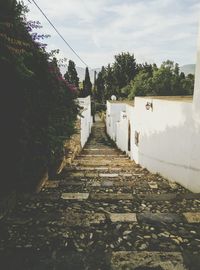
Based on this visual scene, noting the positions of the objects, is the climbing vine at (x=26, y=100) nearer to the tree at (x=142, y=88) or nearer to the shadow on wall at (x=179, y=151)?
the shadow on wall at (x=179, y=151)

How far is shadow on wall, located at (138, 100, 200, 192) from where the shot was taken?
586cm

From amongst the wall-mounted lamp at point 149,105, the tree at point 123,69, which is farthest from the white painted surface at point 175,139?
the tree at point 123,69

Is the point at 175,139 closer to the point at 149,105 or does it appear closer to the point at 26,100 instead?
the point at 149,105

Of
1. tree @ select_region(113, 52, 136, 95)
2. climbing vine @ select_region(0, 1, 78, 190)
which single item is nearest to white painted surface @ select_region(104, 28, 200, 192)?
climbing vine @ select_region(0, 1, 78, 190)

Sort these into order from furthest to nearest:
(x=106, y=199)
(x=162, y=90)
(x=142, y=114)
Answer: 1. (x=162, y=90)
2. (x=142, y=114)
3. (x=106, y=199)

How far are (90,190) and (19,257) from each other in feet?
10.2

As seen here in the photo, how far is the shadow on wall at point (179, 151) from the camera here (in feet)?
19.2

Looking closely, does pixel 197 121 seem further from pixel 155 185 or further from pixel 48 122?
pixel 48 122

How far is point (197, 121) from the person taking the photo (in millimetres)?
5695

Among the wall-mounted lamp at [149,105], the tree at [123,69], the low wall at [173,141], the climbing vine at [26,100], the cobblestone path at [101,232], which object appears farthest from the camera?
the tree at [123,69]

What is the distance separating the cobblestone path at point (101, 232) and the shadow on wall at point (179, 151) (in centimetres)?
78

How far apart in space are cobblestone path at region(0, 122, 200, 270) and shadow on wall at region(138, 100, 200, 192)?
776 mm

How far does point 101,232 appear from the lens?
12.4 feet

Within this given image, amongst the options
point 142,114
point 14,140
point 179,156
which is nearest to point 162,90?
point 142,114
